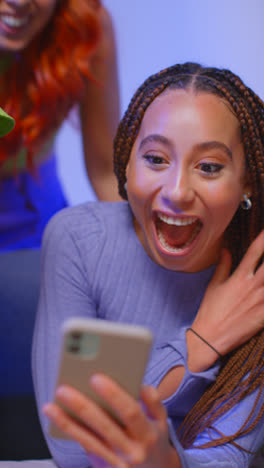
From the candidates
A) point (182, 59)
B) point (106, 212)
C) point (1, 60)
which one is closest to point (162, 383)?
point (106, 212)

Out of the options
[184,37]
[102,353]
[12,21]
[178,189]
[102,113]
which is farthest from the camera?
[184,37]

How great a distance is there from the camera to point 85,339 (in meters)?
0.60

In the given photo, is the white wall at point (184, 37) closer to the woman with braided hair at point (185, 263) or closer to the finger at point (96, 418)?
the woman with braided hair at point (185, 263)

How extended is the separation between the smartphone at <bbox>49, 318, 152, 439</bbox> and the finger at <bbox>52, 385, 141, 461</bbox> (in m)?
0.01

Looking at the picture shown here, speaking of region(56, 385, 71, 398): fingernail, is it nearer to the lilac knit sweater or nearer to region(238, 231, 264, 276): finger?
the lilac knit sweater

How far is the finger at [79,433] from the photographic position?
0.64m

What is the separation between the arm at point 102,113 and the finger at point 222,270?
2.66 ft

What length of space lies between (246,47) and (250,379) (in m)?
1.37

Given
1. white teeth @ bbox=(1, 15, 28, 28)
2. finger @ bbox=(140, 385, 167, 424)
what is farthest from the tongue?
white teeth @ bbox=(1, 15, 28, 28)

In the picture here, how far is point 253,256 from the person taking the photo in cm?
107

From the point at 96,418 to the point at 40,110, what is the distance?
1.29 metres

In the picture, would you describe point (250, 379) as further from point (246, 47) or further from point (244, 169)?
point (246, 47)

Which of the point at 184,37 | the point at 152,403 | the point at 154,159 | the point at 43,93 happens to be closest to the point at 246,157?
the point at 154,159

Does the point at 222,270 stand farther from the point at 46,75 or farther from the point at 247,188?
the point at 46,75
